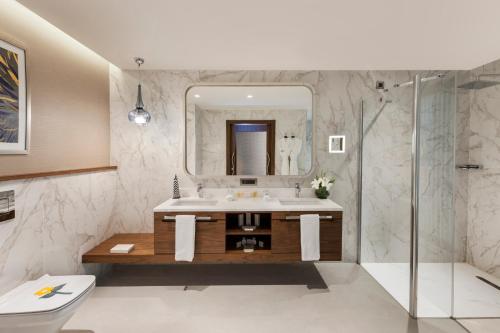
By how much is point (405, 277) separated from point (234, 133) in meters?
2.24

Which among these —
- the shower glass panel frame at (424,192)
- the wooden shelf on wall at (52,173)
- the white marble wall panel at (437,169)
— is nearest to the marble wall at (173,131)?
the wooden shelf on wall at (52,173)

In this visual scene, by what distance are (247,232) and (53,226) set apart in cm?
164

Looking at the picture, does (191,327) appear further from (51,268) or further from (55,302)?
(51,268)

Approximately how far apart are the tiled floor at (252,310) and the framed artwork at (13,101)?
4.69ft

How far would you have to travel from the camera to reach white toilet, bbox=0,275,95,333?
1526 mm

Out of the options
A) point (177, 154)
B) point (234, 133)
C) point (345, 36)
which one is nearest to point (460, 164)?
point (345, 36)

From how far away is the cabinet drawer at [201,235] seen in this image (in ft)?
8.68

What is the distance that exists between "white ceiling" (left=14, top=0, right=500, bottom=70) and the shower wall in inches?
17.5

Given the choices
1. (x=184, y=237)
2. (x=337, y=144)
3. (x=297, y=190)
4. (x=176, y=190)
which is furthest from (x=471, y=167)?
(x=176, y=190)

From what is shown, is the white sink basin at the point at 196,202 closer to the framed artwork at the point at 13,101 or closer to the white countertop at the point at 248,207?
the white countertop at the point at 248,207

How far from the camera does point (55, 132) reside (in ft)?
7.69

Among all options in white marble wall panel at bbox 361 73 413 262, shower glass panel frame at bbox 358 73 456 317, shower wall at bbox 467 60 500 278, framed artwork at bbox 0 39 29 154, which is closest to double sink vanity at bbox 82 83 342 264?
white marble wall panel at bbox 361 73 413 262

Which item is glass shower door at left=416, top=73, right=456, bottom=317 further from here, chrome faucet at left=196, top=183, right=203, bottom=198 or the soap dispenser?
the soap dispenser

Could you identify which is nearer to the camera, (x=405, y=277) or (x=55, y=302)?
(x=55, y=302)
